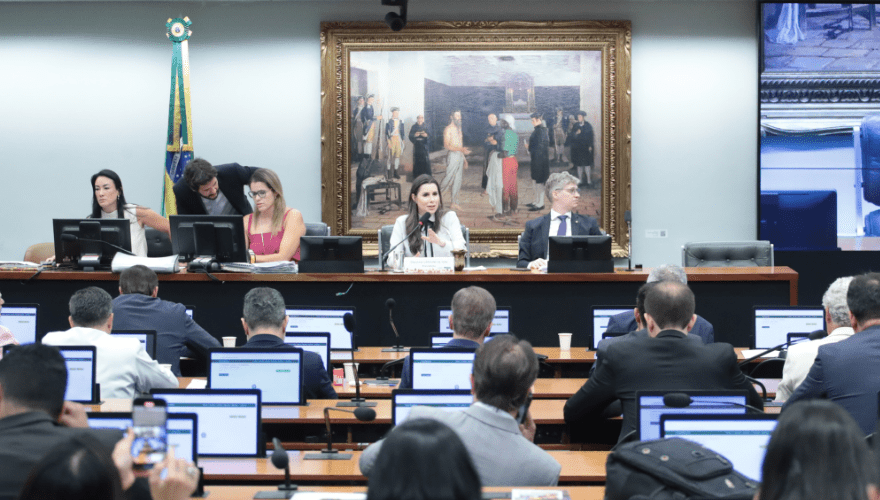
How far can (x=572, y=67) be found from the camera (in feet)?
28.3

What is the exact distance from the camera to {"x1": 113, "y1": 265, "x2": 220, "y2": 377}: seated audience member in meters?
4.75

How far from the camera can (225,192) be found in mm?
7359

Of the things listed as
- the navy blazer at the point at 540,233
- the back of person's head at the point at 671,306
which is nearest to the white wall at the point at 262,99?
the navy blazer at the point at 540,233

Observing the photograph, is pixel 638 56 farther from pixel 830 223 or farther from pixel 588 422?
pixel 588 422

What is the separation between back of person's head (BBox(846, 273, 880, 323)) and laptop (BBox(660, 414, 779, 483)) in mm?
1006

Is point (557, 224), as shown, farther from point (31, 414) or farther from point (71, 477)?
point (71, 477)

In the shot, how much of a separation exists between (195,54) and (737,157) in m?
5.69

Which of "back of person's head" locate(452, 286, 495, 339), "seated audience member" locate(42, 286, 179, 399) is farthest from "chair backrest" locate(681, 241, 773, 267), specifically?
"seated audience member" locate(42, 286, 179, 399)

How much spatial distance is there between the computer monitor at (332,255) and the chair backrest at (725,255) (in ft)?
8.86

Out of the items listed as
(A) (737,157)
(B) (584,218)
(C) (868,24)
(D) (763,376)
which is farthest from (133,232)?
(C) (868,24)

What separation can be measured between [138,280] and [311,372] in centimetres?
146

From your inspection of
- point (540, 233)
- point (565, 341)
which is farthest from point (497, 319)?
point (540, 233)

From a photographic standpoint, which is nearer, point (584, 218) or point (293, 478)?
point (293, 478)

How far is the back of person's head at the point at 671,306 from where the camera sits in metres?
3.39
